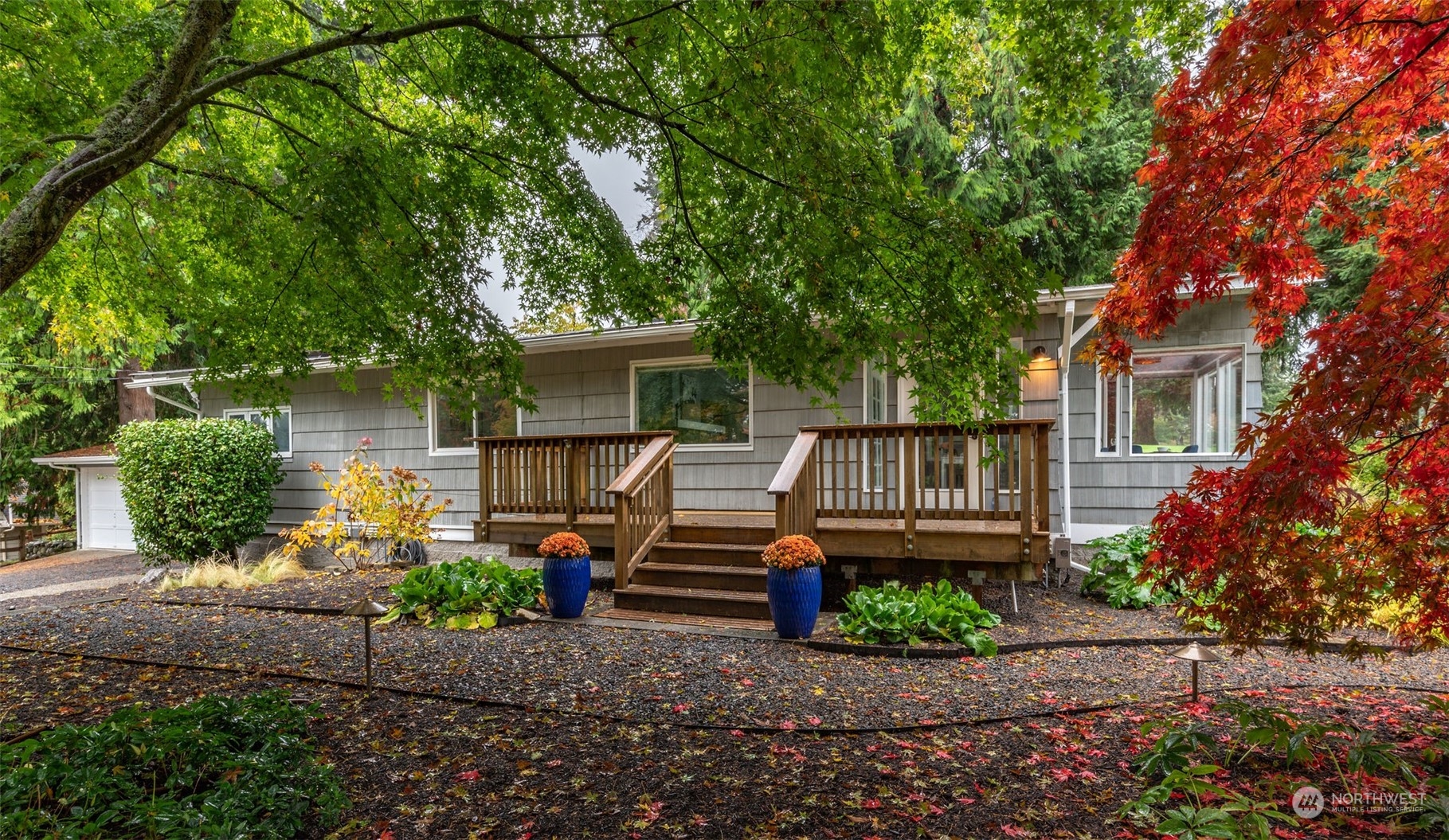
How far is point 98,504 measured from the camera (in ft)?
44.9

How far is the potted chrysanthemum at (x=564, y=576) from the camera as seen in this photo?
244 inches

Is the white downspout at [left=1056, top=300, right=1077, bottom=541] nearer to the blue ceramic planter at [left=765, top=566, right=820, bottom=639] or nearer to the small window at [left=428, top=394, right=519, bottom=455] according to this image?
the blue ceramic planter at [left=765, top=566, right=820, bottom=639]

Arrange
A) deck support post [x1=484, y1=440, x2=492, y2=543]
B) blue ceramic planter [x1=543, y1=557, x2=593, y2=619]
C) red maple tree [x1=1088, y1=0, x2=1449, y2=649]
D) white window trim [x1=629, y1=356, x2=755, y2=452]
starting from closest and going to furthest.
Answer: red maple tree [x1=1088, y1=0, x2=1449, y2=649], blue ceramic planter [x1=543, y1=557, x2=593, y2=619], deck support post [x1=484, y1=440, x2=492, y2=543], white window trim [x1=629, y1=356, x2=755, y2=452]

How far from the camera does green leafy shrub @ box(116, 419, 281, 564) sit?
990cm

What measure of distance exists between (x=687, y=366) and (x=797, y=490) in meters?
3.13

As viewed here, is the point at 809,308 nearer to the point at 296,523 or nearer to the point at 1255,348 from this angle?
the point at 1255,348

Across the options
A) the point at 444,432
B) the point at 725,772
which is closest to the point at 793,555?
the point at 725,772

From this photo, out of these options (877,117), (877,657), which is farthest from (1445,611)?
(877,117)

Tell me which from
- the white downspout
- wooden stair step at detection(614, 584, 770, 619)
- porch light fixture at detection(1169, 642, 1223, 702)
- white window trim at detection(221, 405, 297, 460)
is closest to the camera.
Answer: porch light fixture at detection(1169, 642, 1223, 702)

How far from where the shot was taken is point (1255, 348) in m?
6.91

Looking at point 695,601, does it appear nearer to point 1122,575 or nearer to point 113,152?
point 1122,575

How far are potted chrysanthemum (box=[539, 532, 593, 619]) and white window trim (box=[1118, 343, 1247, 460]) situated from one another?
Answer: 212 inches

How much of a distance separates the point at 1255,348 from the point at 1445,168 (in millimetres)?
4313

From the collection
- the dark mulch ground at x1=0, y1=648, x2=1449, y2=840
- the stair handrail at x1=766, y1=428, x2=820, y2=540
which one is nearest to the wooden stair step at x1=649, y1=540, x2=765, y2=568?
the stair handrail at x1=766, y1=428, x2=820, y2=540
